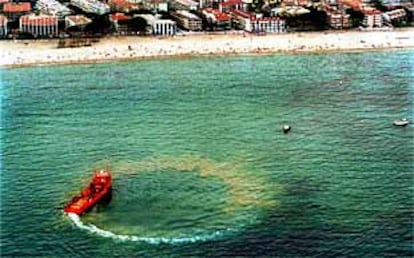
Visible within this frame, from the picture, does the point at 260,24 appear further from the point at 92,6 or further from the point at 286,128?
the point at 286,128

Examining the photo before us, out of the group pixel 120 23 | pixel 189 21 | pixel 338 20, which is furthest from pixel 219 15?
pixel 338 20

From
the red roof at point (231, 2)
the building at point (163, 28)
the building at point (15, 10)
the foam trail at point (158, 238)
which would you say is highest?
the red roof at point (231, 2)

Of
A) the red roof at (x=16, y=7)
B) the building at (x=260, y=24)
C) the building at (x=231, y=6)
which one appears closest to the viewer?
the building at (x=260, y=24)

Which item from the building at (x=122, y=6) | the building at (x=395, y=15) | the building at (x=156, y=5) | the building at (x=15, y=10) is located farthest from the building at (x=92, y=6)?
the building at (x=395, y=15)

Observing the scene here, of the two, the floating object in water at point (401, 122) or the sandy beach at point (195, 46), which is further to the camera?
the sandy beach at point (195, 46)

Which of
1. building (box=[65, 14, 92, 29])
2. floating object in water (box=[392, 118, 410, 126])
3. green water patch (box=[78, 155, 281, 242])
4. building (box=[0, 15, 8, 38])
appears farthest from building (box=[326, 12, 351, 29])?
green water patch (box=[78, 155, 281, 242])

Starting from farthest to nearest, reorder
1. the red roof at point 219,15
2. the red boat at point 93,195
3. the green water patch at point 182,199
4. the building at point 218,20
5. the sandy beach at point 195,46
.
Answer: the red roof at point 219,15 → the building at point 218,20 → the sandy beach at point 195,46 → the red boat at point 93,195 → the green water patch at point 182,199

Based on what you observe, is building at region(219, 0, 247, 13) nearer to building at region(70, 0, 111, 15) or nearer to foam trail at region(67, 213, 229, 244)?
building at region(70, 0, 111, 15)

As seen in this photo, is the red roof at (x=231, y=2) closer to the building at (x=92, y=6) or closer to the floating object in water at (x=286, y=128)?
the building at (x=92, y=6)
